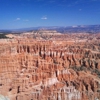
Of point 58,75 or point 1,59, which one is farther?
point 1,59

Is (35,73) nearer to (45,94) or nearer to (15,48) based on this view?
(45,94)

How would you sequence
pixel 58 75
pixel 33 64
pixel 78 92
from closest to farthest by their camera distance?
1. pixel 78 92
2. pixel 58 75
3. pixel 33 64

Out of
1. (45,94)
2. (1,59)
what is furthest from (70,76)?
(1,59)

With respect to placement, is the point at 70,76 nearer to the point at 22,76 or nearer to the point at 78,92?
the point at 78,92

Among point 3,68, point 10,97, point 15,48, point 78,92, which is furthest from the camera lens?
point 15,48

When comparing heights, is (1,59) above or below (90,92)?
above

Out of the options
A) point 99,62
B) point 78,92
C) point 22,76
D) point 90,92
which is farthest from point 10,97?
point 99,62

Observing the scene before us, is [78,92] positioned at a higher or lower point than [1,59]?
lower

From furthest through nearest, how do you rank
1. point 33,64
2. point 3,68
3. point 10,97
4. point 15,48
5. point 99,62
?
point 15,48 → point 99,62 → point 33,64 → point 3,68 → point 10,97

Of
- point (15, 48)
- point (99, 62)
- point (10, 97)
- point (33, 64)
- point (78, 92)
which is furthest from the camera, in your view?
point (15, 48)
